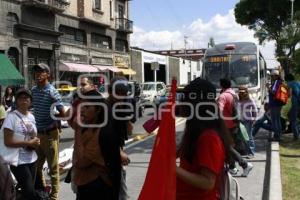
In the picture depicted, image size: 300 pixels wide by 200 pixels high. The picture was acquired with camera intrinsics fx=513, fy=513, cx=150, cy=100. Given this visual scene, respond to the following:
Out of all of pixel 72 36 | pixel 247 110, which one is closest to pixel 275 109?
pixel 247 110

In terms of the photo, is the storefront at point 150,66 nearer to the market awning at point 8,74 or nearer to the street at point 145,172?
the market awning at point 8,74

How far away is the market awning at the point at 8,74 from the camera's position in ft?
82.8

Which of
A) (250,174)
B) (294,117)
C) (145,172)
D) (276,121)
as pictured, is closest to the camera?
(250,174)

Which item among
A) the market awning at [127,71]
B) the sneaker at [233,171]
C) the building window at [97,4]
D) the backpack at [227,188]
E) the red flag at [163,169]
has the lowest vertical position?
the sneaker at [233,171]

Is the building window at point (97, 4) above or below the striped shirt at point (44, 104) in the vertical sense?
above

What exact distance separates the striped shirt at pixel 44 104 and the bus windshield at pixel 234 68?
14.3 metres

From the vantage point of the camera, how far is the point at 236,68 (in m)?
→ 20.6

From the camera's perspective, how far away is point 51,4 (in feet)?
102

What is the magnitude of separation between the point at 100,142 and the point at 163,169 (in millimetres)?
1496

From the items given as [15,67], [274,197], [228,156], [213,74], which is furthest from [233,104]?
[15,67]

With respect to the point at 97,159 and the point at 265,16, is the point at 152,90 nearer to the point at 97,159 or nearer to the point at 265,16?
the point at 265,16

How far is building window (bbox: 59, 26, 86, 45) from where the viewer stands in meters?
34.4

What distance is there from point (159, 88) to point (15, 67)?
28.2ft

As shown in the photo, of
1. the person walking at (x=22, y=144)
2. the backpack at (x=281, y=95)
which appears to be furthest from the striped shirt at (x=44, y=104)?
the backpack at (x=281, y=95)
